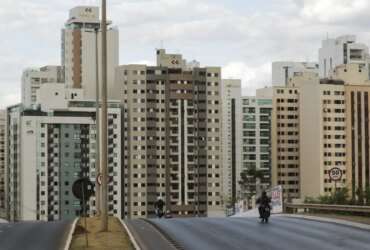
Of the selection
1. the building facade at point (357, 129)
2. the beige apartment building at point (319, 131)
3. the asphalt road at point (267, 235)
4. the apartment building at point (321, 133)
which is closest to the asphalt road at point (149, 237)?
the asphalt road at point (267, 235)

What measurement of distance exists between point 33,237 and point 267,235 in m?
6.94

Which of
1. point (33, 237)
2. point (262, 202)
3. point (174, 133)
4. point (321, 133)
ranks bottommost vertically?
point (33, 237)

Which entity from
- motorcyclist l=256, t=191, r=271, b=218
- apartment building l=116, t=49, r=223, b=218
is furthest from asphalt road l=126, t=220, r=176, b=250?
apartment building l=116, t=49, r=223, b=218

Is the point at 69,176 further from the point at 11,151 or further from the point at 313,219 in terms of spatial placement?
the point at 313,219

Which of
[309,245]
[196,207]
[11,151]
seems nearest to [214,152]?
[196,207]

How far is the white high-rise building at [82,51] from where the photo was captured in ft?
550

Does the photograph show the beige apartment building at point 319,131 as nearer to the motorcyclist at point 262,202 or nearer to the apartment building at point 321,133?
the apartment building at point 321,133

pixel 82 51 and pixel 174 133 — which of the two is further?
pixel 82 51

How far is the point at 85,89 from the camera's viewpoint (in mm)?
169375

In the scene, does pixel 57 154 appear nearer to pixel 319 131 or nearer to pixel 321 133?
pixel 321 133

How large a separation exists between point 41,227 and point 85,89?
5316 inches

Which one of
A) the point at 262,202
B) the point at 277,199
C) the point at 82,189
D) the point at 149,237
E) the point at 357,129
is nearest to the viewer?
the point at 82,189

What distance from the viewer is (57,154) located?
151000 millimetres

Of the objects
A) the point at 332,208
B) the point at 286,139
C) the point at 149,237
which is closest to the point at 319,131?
the point at 286,139
